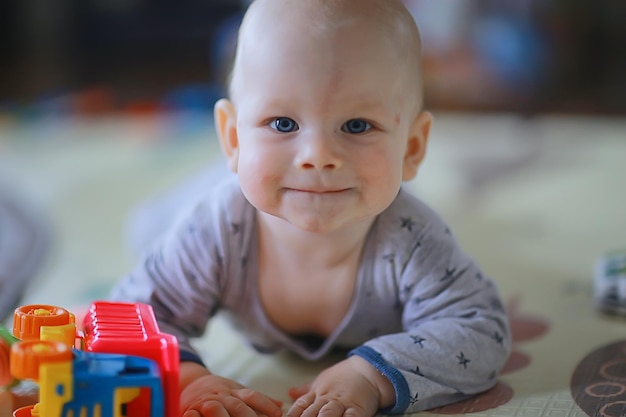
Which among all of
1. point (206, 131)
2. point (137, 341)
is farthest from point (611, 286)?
point (206, 131)

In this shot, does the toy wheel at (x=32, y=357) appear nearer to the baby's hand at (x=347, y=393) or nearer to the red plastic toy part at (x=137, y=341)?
the red plastic toy part at (x=137, y=341)

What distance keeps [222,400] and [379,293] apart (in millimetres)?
189

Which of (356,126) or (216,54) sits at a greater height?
(356,126)

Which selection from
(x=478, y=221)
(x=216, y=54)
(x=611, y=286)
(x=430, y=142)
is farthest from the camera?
(x=216, y=54)

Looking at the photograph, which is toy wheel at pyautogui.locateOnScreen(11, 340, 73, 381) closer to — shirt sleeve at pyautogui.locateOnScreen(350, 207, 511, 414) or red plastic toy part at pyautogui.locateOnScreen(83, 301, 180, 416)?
Result: red plastic toy part at pyautogui.locateOnScreen(83, 301, 180, 416)

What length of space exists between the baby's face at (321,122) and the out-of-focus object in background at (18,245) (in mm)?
433

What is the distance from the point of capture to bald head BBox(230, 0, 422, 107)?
74cm

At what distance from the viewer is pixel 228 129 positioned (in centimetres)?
86

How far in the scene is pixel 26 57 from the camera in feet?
9.71

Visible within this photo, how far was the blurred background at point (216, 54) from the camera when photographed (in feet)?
8.11

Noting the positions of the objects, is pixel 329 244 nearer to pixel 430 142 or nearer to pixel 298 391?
pixel 298 391

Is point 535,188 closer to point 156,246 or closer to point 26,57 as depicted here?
point 156,246

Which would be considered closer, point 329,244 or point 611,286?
point 329,244

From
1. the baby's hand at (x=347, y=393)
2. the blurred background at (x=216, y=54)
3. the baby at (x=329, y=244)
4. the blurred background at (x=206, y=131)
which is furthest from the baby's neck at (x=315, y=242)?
the blurred background at (x=216, y=54)
